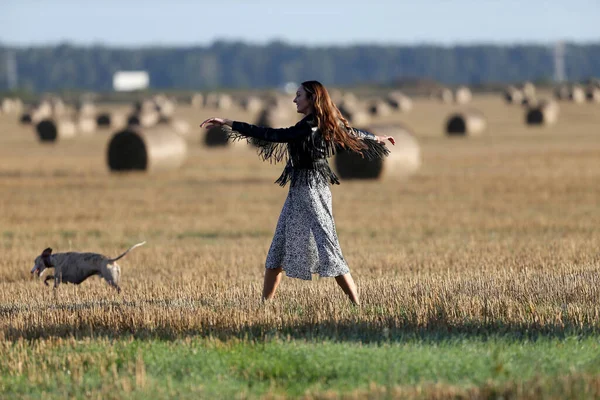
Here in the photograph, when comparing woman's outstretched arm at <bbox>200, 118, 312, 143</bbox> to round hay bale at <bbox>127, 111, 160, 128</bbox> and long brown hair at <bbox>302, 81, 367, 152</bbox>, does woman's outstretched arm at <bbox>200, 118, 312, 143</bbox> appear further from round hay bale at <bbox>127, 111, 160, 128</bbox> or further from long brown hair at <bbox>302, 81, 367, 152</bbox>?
round hay bale at <bbox>127, 111, 160, 128</bbox>

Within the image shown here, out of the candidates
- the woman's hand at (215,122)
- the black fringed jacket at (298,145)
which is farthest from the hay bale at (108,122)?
the woman's hand at (215,122)

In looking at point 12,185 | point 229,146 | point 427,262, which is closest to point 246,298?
point 427,262

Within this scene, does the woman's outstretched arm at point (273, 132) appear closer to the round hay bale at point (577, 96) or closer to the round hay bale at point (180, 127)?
the round hay bale at point (180, 127)

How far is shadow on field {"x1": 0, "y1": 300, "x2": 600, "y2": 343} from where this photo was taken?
832 cm

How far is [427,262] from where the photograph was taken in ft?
43.7

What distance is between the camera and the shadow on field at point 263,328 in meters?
8.32

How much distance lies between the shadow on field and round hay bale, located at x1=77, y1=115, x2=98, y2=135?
4474cm

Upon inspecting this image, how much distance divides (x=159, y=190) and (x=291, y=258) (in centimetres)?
1570

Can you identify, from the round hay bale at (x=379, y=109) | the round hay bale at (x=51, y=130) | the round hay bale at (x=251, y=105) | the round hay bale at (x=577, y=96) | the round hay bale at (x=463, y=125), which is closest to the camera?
the round hay bale at (x=463, y=125)

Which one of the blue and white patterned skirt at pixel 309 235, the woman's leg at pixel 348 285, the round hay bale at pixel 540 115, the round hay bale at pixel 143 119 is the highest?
the round hay bale at pixel 143 119

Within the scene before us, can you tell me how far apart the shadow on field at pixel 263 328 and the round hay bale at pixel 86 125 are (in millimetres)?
44736

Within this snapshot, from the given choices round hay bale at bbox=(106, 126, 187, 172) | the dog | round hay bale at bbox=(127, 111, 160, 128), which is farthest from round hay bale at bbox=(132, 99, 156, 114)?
the dog

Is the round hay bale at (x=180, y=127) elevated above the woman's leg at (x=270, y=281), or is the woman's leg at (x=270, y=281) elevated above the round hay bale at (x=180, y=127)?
the round hay bale at (x=180, y=127)

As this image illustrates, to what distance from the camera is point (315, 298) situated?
10.0 m
